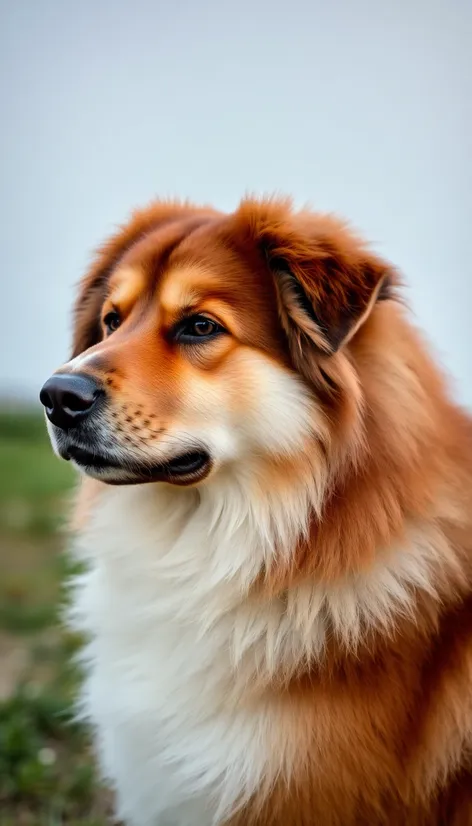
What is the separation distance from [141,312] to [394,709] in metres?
1.33

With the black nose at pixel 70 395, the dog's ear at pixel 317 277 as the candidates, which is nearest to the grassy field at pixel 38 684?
the black nose at pixel 70 395

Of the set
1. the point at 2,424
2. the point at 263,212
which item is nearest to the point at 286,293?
the point at 263,212

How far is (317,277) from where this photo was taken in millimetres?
2225

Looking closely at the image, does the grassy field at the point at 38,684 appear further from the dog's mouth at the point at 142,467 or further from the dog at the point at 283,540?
→ the dog's mouth at the point at 142,467

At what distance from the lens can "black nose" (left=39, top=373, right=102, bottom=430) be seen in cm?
215

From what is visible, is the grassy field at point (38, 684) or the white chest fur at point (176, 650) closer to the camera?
the white chest fur at point (176, 650)

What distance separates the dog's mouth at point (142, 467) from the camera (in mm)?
2250

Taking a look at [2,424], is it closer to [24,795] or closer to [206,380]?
[24,795]

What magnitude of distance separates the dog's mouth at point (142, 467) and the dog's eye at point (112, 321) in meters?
0.54

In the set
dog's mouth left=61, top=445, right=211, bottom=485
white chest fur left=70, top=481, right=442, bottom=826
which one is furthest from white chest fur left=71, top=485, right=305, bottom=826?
dog's mouth left=61, top=445, right=211, bottom=485

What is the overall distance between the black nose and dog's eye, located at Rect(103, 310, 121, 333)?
19.4 inches

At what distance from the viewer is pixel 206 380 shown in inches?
90.0

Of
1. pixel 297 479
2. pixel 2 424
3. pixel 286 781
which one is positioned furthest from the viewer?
pixel 2 424

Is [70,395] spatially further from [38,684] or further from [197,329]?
[38,684]
